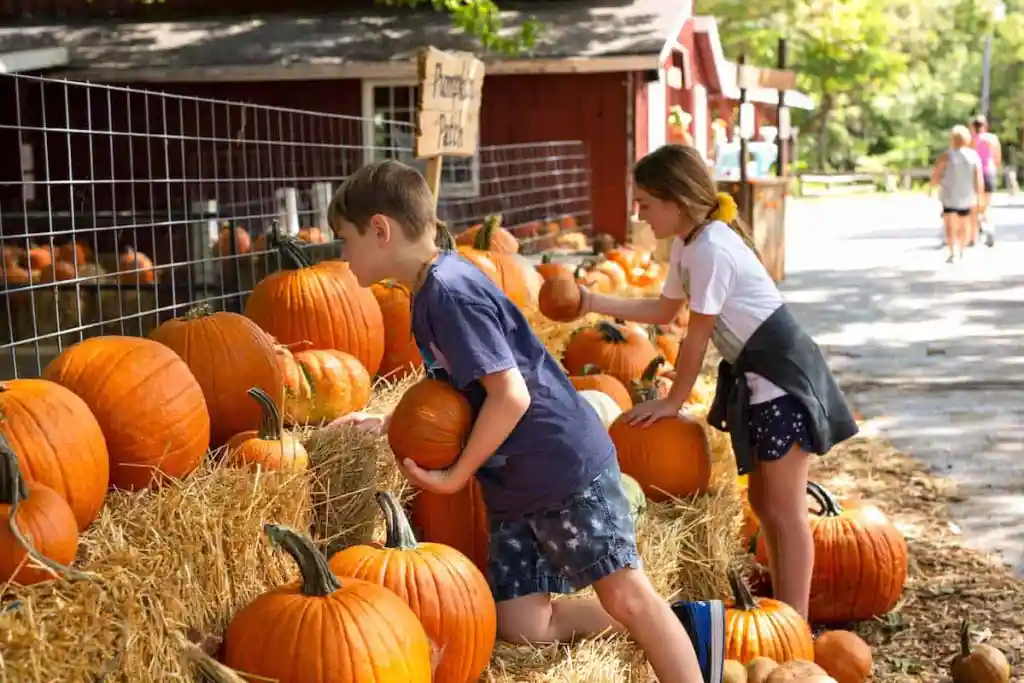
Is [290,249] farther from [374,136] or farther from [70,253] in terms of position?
[374,136]

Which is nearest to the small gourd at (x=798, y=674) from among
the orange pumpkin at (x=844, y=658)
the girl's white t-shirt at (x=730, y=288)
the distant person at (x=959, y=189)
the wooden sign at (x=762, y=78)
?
the orange pumpkin at (x=844, y=658)

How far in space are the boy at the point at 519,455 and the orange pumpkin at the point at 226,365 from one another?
1.14 meters

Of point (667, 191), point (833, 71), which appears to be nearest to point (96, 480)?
point (667, 191)

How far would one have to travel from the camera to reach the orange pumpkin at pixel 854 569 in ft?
14.6

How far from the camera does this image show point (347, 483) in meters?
3.46

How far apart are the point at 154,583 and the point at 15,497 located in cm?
33

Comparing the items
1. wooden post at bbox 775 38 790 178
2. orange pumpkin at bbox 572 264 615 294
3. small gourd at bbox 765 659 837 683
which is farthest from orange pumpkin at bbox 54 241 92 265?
wooden post at bbox 775 38 790 178

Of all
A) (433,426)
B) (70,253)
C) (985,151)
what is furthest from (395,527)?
(985,151)

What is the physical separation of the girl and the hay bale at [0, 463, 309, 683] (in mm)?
1539

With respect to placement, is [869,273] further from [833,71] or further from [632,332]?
[833,71]

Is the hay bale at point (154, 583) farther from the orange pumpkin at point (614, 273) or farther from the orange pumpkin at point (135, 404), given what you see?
the orange pumpkin at point (614, 273)

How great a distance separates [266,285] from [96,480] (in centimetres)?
198

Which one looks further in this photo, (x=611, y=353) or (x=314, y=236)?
(x=314, y=236)

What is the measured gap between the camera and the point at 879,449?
6719mm
